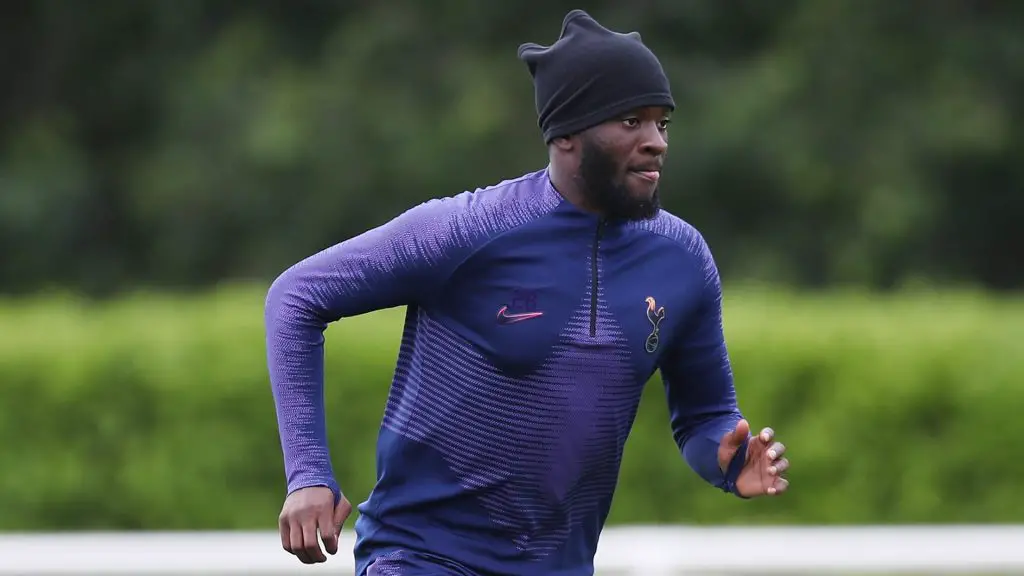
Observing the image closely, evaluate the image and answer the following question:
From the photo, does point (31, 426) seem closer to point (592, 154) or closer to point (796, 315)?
point (796, 315)

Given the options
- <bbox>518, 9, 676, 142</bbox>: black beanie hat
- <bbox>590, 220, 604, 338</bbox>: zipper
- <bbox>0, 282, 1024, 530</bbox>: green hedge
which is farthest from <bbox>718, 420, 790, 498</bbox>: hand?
<bbox>0, 282, 1024, 530</bbox>: green hedge

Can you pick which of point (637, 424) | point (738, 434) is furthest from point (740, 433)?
point (637, 424)

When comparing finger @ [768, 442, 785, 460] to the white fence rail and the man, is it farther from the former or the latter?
the white fence rail

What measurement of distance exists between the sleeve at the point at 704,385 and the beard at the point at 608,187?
0.75ft

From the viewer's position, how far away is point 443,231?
3.44 metres

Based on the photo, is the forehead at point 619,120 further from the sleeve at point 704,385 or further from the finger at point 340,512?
the finger at point 340,512

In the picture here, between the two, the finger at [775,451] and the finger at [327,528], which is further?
the finger at [775,451]

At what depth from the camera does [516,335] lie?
3432 mm

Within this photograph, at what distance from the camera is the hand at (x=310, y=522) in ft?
10.6

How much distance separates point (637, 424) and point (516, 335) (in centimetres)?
525

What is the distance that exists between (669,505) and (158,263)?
1004 centimetres

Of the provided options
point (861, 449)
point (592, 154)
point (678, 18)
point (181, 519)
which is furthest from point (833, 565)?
point (678, 18)

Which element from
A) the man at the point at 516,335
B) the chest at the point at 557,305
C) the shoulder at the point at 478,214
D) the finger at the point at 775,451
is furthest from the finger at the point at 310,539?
the finger at the point at 775,451

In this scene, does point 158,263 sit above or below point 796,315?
below
